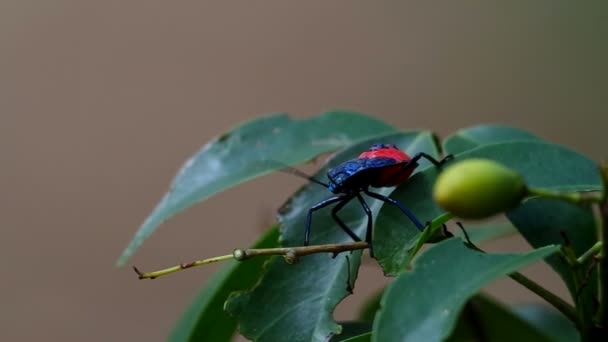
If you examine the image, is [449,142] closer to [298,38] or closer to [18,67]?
[298,38]

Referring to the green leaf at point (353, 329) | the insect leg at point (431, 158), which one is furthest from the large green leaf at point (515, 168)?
the green leaf at point (353, 329)

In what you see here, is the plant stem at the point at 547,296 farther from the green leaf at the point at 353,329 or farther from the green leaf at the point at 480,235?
the green leaf at the point at 480,235

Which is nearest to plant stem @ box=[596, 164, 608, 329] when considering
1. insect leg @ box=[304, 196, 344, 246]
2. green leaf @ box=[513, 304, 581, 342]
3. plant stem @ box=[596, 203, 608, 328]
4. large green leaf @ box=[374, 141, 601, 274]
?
plant stem @ box=[596, 203, 608, 328]

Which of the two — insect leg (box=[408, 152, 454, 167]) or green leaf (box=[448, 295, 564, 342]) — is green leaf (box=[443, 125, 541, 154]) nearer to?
insect leg (box=[408, 152, 454, 167])

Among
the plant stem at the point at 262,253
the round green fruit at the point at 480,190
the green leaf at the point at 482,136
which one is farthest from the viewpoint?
the green leaf at the point at 482,136

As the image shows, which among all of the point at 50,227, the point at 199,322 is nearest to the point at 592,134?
the point at 50,227
